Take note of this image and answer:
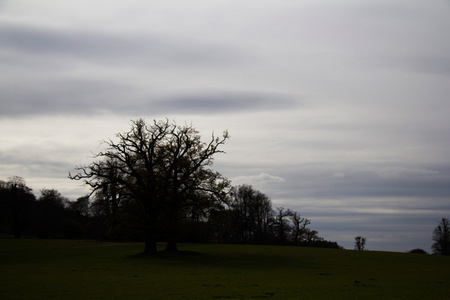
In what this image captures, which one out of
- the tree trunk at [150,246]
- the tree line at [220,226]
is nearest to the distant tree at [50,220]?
the tree line at [220,226]

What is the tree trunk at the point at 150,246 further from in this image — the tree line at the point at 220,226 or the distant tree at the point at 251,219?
the distant tree at the point at 251,219

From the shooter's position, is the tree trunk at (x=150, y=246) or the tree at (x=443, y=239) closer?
the tree trunk at (x=150, y=246)

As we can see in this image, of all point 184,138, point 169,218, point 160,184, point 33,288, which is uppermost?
point 184,138

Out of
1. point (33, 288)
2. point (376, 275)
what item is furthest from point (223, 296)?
point (376, 275)

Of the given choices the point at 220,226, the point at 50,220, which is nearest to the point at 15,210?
the point at 50,220

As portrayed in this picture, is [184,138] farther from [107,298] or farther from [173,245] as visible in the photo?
[107,298]

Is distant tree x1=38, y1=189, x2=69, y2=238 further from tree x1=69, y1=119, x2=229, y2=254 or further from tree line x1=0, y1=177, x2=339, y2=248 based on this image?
tree x1=69, y1=119, x2=229, y2=254

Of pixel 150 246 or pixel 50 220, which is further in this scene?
pixel 50 220

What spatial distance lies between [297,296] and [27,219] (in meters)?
91.2

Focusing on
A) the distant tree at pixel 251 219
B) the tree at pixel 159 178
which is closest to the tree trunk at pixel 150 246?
the tree at pixel 159 178

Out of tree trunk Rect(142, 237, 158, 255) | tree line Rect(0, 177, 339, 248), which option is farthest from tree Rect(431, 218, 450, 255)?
tree trunk Rect(142, 237, 158, 255)

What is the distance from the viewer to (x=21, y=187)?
4513 inches

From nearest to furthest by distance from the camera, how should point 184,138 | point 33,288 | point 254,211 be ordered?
point 33,288 < point 184,138 < point 254,211

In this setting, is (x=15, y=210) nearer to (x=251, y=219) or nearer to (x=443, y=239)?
(x=251, y=219)
